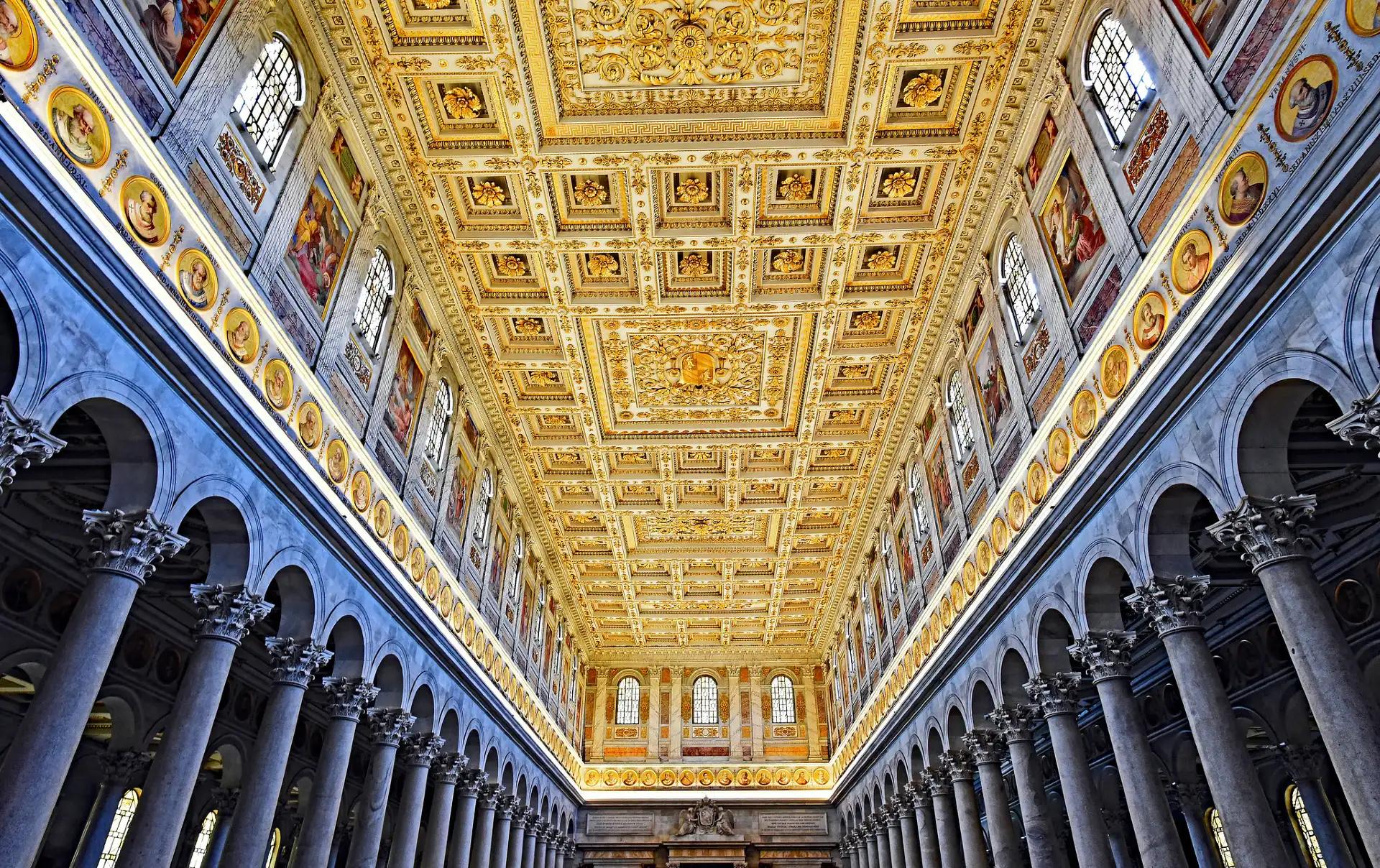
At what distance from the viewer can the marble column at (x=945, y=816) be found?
67.7 feet

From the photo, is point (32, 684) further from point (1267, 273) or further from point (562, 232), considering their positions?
point (1267, 273)

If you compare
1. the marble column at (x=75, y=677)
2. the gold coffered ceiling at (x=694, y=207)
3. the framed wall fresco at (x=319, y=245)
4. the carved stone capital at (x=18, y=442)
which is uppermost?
the gold coffered ceiling at (x=694, y=207)

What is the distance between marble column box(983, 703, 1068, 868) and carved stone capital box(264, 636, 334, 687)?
11.9 metres

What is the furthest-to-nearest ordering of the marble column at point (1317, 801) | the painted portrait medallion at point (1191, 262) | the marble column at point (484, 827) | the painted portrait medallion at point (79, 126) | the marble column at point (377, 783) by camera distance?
the marble column at point (484, 827) → the marble column at point (1317, 801) → the marble column at point (377, 783) → the painted portrait medallion at point (1191, 262) → the painted portrait medallion at point (79, 126)

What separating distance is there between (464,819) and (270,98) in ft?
55.5

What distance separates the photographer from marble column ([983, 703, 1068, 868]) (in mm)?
14797

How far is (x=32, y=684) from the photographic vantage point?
55.0 feet

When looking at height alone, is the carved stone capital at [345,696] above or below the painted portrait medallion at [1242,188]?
below

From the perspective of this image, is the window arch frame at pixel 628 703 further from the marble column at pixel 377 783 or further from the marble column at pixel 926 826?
the marble column at pixel 377 783

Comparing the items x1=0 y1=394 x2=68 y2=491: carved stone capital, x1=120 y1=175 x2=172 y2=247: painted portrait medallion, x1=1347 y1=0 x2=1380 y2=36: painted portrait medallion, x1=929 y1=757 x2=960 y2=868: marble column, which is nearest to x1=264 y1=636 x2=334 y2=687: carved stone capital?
x1=0 y1=394 x2=68 y2=491: carved stone capital

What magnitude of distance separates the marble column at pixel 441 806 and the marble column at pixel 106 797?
5.86 metres

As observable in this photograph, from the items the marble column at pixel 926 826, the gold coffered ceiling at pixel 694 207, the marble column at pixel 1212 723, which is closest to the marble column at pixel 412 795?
the gold coffered ceiling at pixel 694 207

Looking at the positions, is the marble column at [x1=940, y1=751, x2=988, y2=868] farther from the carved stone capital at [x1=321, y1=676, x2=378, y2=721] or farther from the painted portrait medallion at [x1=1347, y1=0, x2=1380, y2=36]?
the painted portrait medallion at [x1=1347, y1=0, x2=1380, y2=36]

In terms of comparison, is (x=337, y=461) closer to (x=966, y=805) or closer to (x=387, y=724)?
(x=387, y=724)
